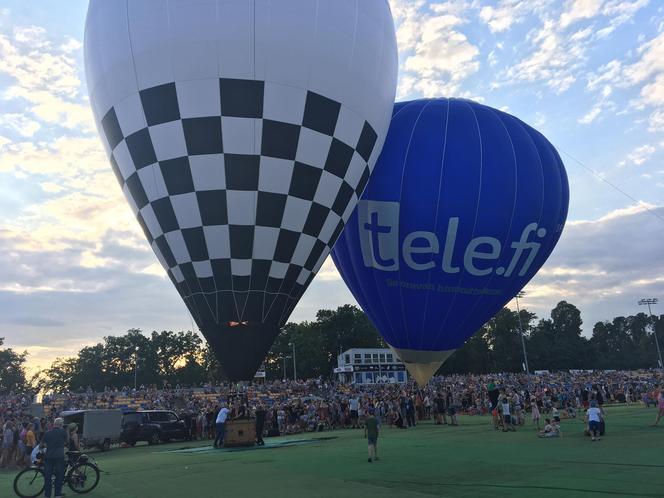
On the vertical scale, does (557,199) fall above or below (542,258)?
above

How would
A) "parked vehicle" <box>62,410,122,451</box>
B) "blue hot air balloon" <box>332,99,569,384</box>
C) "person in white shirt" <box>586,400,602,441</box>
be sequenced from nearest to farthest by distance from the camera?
"person in white shirt" <box>586,400,602,441</box> < "blue hot air balloon" <box>332,99,569,384</box> < "parked vehicle" <box>62,410,122,451</box>

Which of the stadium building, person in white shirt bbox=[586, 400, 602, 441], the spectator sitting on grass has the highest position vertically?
the stadium building

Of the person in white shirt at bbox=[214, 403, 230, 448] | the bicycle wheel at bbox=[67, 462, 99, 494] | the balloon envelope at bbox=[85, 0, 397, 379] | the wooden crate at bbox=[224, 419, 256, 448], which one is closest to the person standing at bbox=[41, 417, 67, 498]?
the bicycle wheel at bbox=[67, 462, 99, 494]

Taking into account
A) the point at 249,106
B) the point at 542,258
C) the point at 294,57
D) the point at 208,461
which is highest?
the point at 294,57

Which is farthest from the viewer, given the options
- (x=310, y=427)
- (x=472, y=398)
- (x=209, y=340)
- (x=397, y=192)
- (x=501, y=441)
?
(x=472, y=398)

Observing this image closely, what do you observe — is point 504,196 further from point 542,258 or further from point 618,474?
point 618,474

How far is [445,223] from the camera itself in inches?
687

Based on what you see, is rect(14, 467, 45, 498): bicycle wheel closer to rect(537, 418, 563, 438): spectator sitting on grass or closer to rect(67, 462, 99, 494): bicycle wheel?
rect(67, 462, 99, 494): bicycle wheel

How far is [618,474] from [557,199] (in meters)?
13.0

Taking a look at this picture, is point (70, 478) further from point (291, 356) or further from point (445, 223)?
point (291, 356)

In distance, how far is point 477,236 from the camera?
17703 mm

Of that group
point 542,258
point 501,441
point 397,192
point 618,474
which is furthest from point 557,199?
point 618,474

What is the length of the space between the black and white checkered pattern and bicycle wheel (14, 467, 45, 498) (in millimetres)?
3947

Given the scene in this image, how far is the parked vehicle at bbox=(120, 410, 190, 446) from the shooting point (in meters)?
19.2
